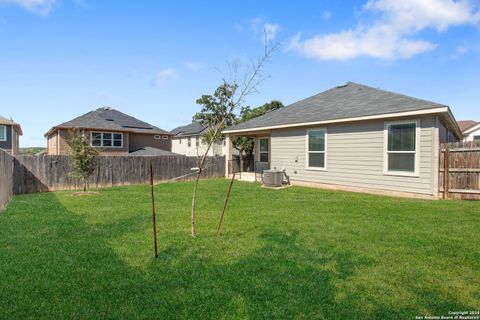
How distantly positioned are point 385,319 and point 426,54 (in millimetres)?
15495

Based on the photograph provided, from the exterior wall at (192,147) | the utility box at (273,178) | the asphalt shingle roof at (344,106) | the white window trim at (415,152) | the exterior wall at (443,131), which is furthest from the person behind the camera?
the exterior wall at (192,147)

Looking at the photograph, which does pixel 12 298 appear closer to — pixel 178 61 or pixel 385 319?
pixel 385 319

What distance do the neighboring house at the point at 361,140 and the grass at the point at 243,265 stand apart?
9.03 feet

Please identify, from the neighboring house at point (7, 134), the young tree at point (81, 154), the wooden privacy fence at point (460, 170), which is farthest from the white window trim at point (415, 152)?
the neighboring house at point (7, 134)

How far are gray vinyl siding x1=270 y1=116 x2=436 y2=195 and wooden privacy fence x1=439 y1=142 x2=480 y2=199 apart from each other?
0.46 metres

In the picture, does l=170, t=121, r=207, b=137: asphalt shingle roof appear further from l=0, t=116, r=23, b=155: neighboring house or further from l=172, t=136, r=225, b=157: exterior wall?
l=0, t=116, r=23, b=155: neighboring house

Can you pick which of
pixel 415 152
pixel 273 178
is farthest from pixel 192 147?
pixel 415 152

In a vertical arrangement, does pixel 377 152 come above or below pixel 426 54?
below

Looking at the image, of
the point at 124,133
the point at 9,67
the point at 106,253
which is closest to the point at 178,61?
the point at 9,67

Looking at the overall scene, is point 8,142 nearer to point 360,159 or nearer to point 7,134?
point 7,134

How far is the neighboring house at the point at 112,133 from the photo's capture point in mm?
23984

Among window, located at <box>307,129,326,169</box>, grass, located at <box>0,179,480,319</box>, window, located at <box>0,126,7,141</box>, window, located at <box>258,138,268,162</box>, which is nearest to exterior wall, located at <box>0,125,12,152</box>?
window, located at <box>0,126,7,141</box>

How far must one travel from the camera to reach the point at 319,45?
14.5 m

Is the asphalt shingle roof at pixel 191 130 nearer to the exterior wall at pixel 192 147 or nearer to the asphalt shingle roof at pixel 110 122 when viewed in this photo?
the exterior wall at pixel 192 147
